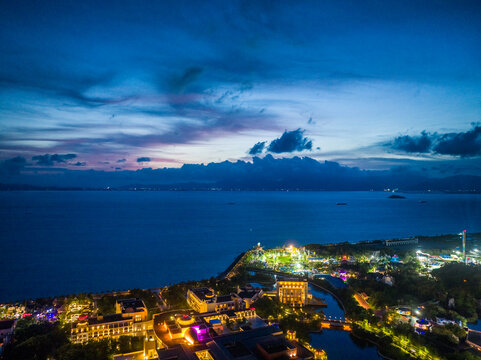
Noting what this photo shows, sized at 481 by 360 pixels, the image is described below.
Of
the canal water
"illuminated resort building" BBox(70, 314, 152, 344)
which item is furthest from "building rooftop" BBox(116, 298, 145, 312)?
the canal water

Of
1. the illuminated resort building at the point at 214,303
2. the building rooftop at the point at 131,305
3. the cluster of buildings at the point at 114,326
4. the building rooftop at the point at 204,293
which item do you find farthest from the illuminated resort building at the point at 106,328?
the building rooftop at the point at 204,293

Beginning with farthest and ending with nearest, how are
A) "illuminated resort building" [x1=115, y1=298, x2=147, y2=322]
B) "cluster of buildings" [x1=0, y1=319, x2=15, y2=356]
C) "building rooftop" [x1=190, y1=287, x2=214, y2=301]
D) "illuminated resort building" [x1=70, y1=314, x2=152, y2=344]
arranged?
"building rooftop" [x1=190, y1=287, x2=214, y2=301], "illuminated resort building" [x1=115, y1=298, x2=147, y2=322], "illuminated resort building" [x1=70, y1=314, x2=152, y2=344], "cluster of buildings" [x1=0, y1=319, x2=15, y2=356]

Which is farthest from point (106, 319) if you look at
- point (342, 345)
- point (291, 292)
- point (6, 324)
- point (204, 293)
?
point (342, 345)

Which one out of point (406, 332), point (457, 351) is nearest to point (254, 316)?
point (406, 332)

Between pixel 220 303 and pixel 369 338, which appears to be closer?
pixel 369 338

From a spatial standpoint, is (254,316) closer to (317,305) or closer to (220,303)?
(220,303)

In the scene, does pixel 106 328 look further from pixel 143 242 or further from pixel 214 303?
pixel 143 242

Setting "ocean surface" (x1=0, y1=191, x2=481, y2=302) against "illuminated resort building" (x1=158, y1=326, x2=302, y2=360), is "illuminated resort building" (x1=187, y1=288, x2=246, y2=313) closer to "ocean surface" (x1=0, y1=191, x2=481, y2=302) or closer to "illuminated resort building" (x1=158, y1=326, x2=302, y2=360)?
"illuminated resort building" (x1=158, y1=326, x2=302, y2=360)
